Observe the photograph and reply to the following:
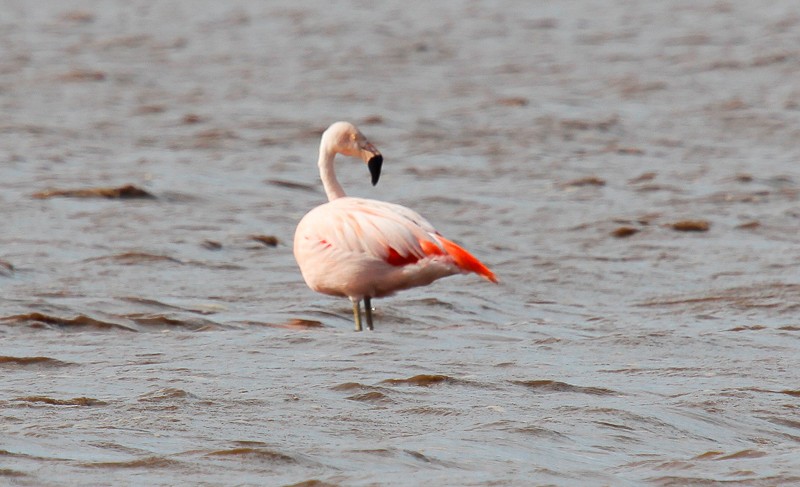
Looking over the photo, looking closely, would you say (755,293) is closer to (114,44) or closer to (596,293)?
(596,293)

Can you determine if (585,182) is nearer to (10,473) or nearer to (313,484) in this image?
(313,484)

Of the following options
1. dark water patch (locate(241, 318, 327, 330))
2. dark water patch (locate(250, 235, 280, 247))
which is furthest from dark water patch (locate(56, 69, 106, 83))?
dark water patch (locate(241, 318, 327, 330))

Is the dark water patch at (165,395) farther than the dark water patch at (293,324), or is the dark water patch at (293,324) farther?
the dark water patch at (293,324)

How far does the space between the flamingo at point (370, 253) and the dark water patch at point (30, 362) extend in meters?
1.49

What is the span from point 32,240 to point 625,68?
33.5ft

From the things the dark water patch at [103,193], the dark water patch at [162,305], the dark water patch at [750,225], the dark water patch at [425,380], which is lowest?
the dark water patch at [750,225]

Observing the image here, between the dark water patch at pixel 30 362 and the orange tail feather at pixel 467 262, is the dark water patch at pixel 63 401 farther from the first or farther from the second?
the orange tail feather at pixel 467 262

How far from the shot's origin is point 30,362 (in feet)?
21.0

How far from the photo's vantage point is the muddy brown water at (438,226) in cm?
527

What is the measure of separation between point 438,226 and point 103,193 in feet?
8.00

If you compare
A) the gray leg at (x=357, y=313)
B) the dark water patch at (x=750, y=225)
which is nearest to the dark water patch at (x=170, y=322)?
the gray leg at (x=357, y=313)

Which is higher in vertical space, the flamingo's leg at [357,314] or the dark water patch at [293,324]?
the flamingo's leg at [357,314]

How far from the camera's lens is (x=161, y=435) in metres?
5.20

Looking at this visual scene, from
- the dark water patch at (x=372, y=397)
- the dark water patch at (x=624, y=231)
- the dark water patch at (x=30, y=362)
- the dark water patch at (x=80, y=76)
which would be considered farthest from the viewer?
the dark water patch at (x=80, y=76)
